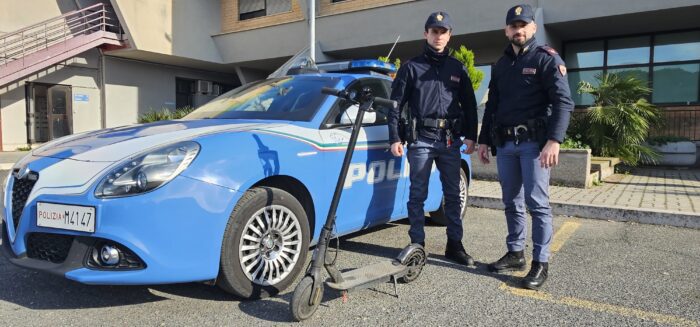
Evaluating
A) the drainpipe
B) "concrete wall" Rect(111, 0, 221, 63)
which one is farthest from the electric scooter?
the drainpipe

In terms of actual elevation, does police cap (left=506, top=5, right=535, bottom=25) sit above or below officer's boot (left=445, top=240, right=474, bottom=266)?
above

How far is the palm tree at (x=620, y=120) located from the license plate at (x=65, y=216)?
9314 mm

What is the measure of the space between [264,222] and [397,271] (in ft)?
2.91

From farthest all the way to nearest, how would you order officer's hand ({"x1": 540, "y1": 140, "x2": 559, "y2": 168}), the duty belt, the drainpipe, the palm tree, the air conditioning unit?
the air conditioning unit
the drainpipe
the palm tree
the duty belt
officer's hand ({"x1": 540, "y1": 140, "x2": 559, "y2": 168})

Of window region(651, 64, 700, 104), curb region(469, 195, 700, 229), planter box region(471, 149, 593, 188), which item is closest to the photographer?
curb region(469, 195, 700, 229)

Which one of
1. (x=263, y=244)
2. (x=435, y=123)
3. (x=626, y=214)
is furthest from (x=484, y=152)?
(x=626, y=214)

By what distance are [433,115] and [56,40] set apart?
16721 millimetres

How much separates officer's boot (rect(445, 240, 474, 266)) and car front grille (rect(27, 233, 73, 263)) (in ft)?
8.79

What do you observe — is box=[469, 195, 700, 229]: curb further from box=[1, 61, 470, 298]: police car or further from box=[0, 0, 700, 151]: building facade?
box=[0, 0, 700, 151]: building facade

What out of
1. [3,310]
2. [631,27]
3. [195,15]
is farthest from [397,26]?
[3,310]

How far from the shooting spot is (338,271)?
111 inches

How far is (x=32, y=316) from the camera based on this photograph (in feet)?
9.00

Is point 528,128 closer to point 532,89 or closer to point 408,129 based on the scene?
point 532,89

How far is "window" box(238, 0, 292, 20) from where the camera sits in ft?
59.9
